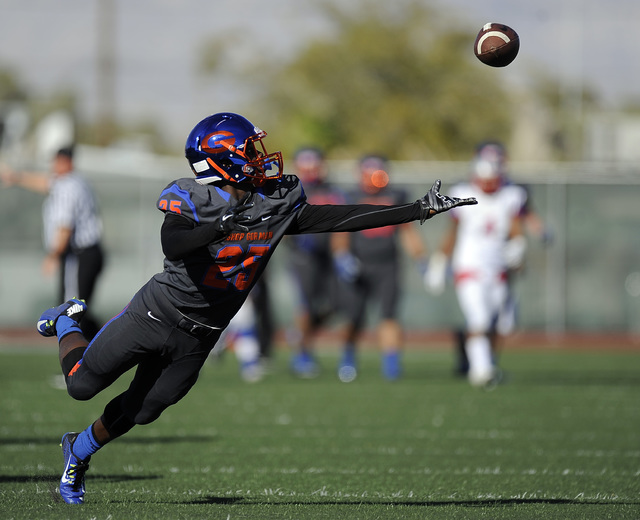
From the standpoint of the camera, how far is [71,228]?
10133 mm

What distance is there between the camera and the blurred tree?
31.9 meters

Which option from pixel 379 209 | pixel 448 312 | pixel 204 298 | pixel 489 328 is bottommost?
pixel 448 312

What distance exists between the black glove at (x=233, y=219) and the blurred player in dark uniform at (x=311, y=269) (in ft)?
23.7

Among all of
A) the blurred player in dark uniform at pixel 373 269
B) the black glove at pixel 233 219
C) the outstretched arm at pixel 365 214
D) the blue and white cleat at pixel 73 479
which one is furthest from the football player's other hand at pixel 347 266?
the black glove at pixel 233 219

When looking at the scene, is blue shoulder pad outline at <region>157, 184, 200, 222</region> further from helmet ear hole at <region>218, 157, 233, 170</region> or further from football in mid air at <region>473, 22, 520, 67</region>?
football in mid air at <region>473, 22, 520, 67</region>

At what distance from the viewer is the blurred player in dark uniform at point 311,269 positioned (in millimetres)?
12086

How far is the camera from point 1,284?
1856 centimetres

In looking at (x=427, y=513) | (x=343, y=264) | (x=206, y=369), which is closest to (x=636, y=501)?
(x=427, y=513)

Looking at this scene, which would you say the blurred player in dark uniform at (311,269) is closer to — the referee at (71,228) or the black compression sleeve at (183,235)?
the referee at (71,228)

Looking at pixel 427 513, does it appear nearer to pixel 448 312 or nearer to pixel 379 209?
pixel 379 209

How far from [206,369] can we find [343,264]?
220 cm

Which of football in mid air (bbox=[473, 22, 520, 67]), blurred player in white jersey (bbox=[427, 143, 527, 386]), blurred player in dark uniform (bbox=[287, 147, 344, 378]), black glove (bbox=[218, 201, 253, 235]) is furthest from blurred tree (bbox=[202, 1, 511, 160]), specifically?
black glove (bbox=[218, 201, 253, 235])

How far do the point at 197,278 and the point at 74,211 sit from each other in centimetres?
544

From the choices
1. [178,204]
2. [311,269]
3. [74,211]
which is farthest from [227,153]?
[311,269]
